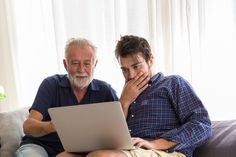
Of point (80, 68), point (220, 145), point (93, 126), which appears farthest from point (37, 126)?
point (220, 145)

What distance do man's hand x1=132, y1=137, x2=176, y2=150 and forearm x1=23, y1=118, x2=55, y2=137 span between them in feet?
1.52

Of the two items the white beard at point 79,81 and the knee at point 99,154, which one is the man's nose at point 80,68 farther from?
the knee at point 99,154

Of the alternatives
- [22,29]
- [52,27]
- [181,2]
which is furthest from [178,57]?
[22,29]

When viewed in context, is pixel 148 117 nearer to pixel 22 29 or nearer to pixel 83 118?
pixel 83 118

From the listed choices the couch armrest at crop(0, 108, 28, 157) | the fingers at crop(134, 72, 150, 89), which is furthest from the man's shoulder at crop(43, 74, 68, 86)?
the fingers at crop(134, 72, 150, 89)

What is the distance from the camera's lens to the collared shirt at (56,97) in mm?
1901

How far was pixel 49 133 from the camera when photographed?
72.8 inches

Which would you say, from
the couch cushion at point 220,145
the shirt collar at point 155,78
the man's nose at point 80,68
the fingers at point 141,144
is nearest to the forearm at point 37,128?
the man's nose at point 80,68

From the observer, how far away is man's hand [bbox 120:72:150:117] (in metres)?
1.79

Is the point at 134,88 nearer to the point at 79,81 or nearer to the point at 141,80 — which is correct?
the point at 141,80

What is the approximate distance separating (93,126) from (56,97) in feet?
1.91

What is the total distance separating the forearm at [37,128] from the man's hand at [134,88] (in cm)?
40

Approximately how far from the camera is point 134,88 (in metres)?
1.79

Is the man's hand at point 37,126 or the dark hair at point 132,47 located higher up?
the dark hair at point 132,47
